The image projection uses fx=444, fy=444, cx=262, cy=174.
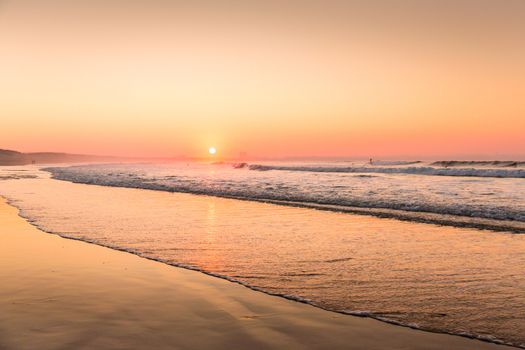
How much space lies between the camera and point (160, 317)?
17.4 ft

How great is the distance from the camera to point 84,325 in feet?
16.4

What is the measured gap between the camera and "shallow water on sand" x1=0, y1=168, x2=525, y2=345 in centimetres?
579

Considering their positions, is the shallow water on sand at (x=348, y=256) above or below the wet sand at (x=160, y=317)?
above

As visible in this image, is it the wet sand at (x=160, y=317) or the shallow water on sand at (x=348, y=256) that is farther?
the shallow water on sand at (x=348, y=256)

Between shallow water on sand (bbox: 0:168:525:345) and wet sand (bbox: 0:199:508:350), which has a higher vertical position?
shallow water on sand (bbox: 0:168:525:345)

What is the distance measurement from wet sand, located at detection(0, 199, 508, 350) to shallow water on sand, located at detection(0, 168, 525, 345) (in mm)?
503

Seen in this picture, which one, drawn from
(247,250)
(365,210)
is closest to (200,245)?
(247,250)

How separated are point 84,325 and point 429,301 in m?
4.43

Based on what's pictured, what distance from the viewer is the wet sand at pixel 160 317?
4574 millimetres

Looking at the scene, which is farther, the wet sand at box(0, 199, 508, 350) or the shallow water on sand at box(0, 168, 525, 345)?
the shallow water on sand at box(0, 168, 525, 345)

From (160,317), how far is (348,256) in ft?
15.3

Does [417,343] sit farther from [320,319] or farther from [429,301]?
[429,301]

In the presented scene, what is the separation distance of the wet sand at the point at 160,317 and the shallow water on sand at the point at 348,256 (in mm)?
503

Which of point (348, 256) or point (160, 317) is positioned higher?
point (348, 256)
